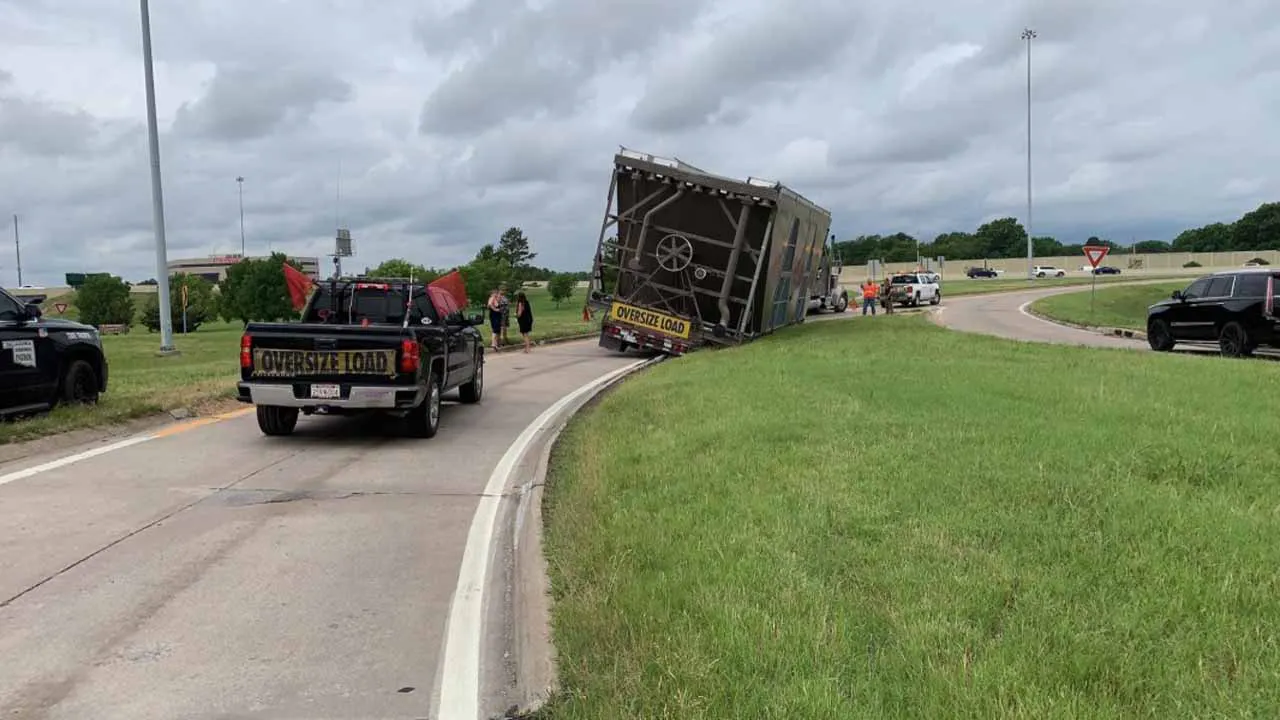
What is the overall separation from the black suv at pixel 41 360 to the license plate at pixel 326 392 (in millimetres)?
3414

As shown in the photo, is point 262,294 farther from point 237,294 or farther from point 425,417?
point 425,417

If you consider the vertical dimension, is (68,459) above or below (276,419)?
below

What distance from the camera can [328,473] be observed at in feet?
27.8

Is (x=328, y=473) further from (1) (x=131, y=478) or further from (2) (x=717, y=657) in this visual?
(2) (x=717, y=657)

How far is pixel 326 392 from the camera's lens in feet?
31.8

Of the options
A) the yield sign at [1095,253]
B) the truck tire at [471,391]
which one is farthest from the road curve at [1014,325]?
the truck tire at [471,391]

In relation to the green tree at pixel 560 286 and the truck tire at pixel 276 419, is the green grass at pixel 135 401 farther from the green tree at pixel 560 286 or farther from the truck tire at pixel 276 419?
the green tree at pixel 560 286

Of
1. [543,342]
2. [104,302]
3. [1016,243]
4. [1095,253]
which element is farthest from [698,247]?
[1016,243]

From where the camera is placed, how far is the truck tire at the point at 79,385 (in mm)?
10969

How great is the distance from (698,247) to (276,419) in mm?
10591

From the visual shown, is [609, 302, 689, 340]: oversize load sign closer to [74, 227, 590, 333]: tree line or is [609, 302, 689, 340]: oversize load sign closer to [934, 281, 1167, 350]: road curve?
[934, 281, 1167, 350]: road curve

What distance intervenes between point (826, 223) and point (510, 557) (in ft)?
69.9

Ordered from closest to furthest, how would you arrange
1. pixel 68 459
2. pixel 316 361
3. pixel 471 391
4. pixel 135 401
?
pixel 68 459
pixel 316 361
pixel 135 401
pixel 471 391

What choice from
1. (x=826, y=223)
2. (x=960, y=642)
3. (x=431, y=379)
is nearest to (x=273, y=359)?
(x=431, y=379)
